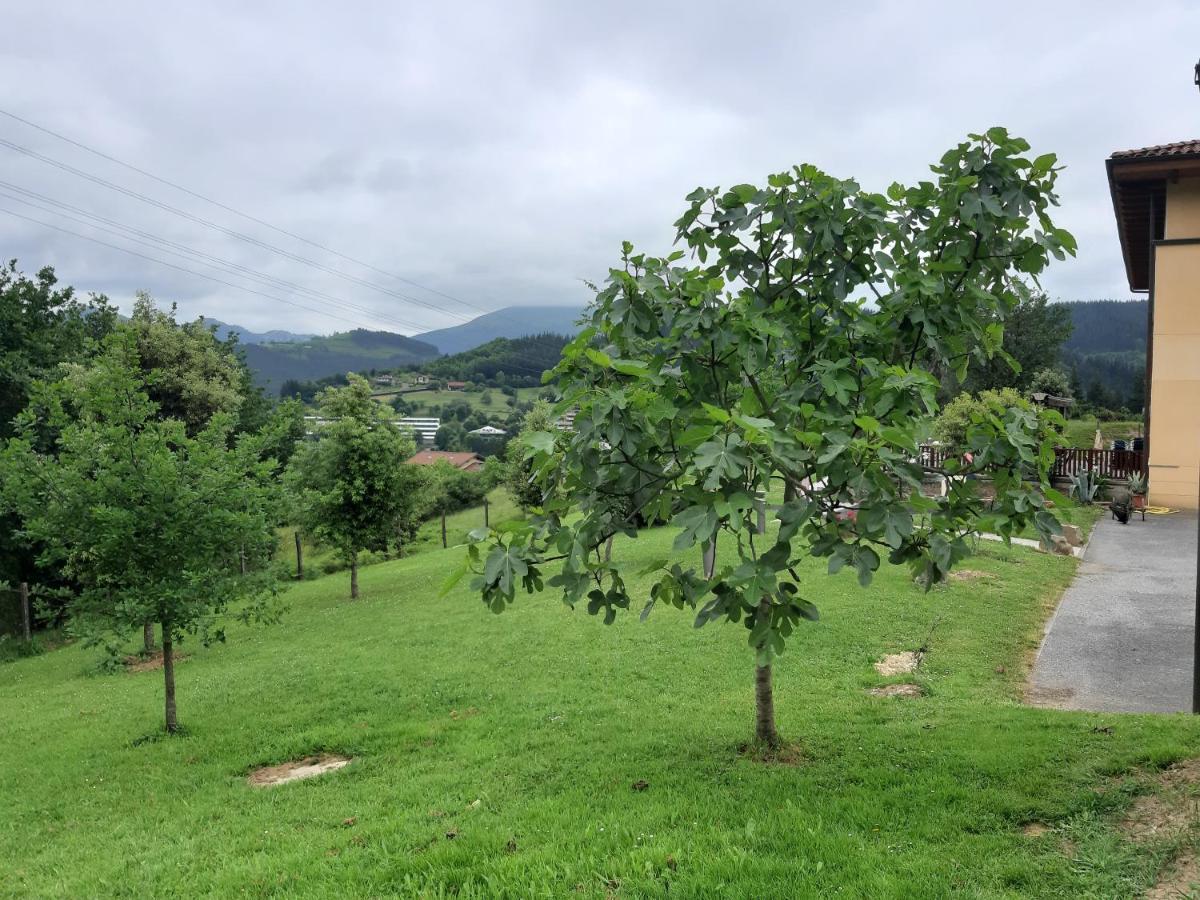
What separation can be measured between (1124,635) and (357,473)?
14899 millimetres

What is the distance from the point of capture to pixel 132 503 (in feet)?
26.1

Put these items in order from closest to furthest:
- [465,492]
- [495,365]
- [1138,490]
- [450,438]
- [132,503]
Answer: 1. [132,503]
2. [1138,490]
3. [465,492]
4. [450,438]
5. [495,365]

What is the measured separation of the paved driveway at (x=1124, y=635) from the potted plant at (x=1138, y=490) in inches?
144

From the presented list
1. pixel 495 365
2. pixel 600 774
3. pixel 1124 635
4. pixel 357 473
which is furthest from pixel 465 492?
pixel 495 365

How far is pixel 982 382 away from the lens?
44.2 m

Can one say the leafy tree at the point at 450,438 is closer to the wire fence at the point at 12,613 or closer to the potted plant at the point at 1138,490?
the wire fence at the point at 12,613

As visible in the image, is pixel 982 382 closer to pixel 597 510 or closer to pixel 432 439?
pixel 597 510

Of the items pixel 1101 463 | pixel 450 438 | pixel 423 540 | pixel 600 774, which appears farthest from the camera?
pixel 450 438

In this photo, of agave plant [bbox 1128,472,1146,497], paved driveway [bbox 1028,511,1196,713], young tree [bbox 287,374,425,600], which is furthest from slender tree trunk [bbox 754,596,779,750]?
agave plant [bbox 1128,472,1146,497]

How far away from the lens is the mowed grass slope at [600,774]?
389 centimetres

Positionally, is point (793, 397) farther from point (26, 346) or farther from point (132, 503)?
point (26, 346)

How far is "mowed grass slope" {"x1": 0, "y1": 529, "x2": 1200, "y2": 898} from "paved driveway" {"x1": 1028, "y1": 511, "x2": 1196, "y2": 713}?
0.46 meters

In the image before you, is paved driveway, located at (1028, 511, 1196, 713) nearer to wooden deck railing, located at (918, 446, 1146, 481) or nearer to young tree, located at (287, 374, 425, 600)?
wooden deck railing, located at (918, 446, 1146, 481)

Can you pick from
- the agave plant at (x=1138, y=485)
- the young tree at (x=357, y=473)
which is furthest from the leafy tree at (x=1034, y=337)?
the young tree at (x=357, y=473)
